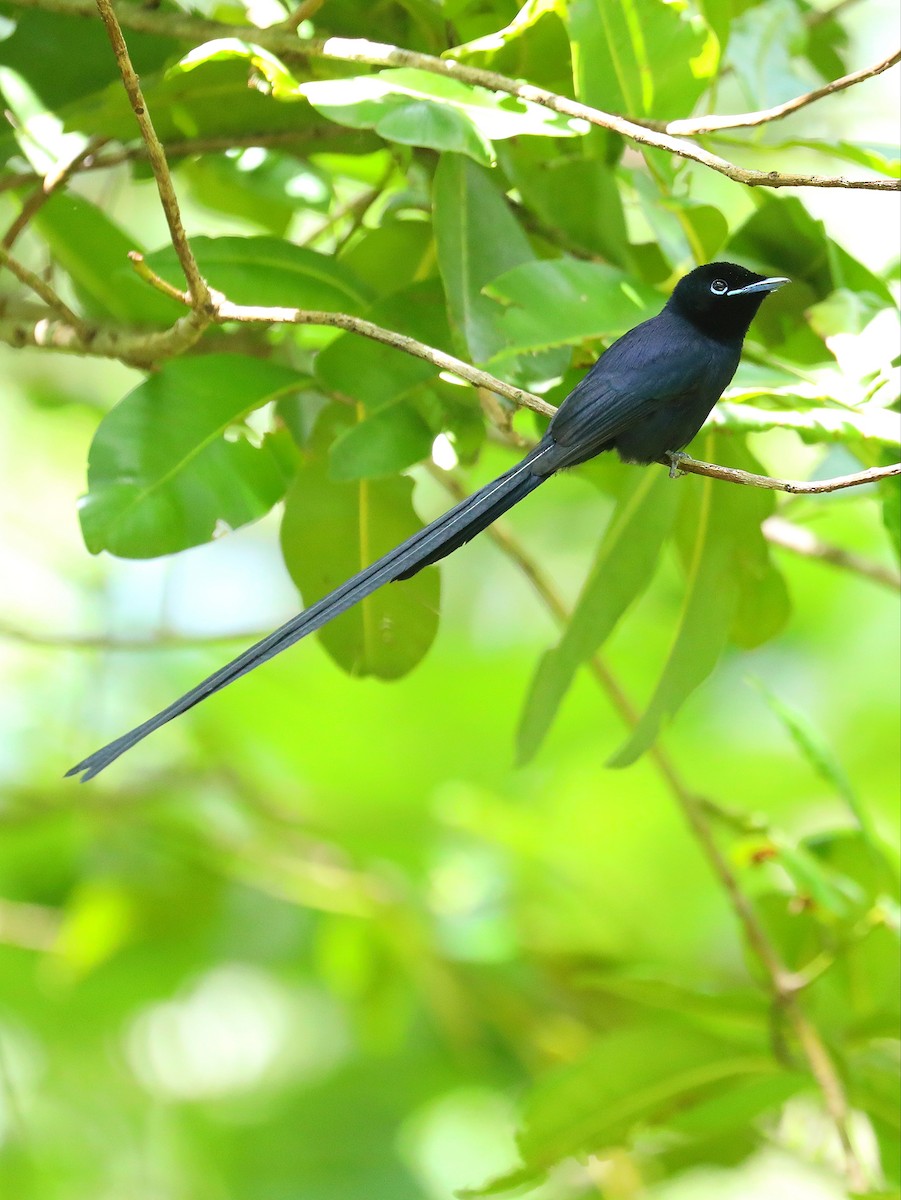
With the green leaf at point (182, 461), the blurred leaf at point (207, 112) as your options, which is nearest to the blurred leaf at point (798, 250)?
the blurred leaf at point (207, 112)

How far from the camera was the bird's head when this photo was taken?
1.84 meters

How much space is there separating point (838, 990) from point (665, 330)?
1.25m

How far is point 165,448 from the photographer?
172 cm

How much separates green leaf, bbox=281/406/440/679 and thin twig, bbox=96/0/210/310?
1.44 ft

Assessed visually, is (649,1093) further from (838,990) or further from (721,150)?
(721,150)

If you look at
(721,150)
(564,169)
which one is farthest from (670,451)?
(721,150)

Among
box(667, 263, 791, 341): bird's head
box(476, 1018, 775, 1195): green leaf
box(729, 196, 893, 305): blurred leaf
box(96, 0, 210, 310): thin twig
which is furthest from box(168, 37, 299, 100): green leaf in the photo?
box(476, 1018, 775, 1195): green leaf

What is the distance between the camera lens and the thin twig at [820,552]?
2420 mm

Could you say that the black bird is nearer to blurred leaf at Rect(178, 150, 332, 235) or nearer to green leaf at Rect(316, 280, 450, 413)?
green leaf at Rect(316, 280, 450, 413)

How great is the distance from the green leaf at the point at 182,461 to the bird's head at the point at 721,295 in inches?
22.9

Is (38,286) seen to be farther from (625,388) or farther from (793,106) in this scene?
(793,106)

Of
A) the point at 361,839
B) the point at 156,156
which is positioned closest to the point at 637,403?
the point at 156,156

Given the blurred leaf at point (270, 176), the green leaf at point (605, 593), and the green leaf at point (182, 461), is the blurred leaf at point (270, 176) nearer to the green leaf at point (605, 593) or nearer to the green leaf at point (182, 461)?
the green leaf at point (182, 461)

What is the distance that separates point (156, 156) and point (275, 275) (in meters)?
0.46
